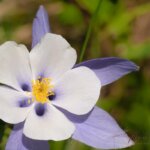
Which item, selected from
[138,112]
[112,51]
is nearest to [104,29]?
[112,51]

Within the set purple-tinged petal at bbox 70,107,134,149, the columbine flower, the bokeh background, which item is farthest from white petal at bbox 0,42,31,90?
the bokeh background

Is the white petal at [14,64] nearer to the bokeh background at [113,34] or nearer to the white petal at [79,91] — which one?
the white petal at [79,91]

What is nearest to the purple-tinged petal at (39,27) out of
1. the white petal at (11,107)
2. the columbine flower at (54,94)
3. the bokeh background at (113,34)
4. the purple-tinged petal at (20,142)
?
the columbine flower at (54,94)

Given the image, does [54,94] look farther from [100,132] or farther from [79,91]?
[100,132]

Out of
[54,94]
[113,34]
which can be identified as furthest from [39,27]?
[113,34]

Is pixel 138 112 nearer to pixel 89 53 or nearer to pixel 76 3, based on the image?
pixel 89 53

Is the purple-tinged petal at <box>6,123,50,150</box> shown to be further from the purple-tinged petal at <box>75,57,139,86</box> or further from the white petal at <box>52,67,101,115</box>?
the purple-tinged petal at <box>75,57,139,86</box>
